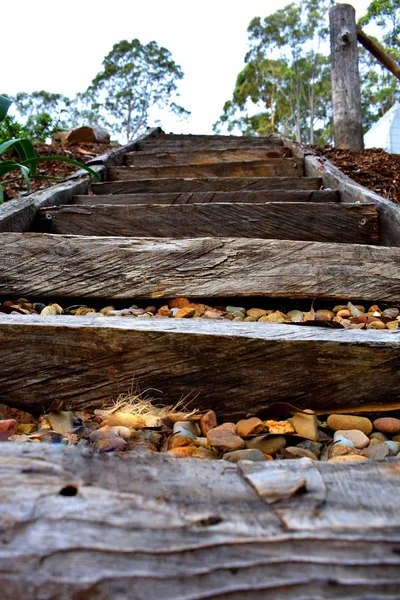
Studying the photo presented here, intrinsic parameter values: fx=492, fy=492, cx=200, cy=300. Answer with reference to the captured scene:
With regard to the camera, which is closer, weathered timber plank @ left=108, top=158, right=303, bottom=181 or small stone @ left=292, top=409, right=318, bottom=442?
small stone @ left=292, top=409, right=318, bottom=442

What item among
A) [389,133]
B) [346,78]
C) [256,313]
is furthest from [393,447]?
[389,133]

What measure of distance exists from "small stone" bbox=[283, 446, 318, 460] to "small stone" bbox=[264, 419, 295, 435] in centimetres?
3

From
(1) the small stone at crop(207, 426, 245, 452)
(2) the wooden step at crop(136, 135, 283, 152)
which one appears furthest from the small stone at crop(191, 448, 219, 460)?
(2) the wooden step at crop(136, 135, 283, 152)

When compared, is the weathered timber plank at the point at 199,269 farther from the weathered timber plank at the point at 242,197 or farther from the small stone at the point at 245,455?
the weathered timber plank at the point at 242,197

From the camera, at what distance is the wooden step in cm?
352

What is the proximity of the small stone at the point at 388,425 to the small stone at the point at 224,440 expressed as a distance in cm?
21

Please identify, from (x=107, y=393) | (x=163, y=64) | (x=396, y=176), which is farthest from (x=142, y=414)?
(x=163, y=64)

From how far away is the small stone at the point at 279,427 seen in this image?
0.71 m

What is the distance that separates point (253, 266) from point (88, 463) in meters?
0.79

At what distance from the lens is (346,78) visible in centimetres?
372

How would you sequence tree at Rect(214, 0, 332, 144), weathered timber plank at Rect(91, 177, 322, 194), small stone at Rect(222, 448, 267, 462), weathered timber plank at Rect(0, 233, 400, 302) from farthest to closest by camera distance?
tree at Rect(214, 0, 332, 144) → weathered timber plank at Rect(91, 177, 322, 194) → weathered timber plank at Rect(0, 233, 400, 302) → small stone at Rect(222, 448, 267, 462)

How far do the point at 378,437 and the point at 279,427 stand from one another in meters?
0.14

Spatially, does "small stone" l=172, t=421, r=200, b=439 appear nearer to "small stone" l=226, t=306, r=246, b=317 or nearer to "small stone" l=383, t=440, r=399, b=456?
"small stone" l=383, t=440, r=399, b=456

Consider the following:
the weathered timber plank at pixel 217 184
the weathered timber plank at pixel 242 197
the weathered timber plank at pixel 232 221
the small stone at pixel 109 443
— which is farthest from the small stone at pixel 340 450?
the weathered timber plank at pixel 217 184
